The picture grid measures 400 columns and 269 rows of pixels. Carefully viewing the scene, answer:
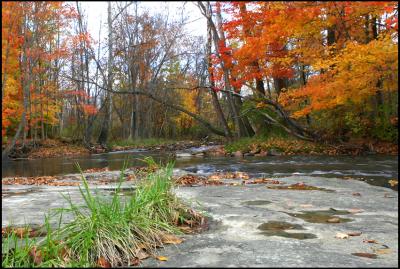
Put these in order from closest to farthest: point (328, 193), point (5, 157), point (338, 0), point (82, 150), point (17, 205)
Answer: point (338, 0), point (17, 205), point (328, 193), point (5, 157), point (82, 150)

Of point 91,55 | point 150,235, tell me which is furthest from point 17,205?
point 91,55

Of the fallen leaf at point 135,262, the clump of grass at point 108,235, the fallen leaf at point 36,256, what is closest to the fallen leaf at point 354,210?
the clump of grass at point 108,235

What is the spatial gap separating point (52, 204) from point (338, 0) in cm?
431

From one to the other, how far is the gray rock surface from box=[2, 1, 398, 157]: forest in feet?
6.56

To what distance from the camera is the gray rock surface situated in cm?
304

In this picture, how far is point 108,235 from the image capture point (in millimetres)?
3539

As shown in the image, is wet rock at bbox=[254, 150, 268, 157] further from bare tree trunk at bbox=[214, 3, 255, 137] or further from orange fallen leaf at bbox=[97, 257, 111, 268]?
orange fallen leaf at bbox=[97, 257, 111, 268]

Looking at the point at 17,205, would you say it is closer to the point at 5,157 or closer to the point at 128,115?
the point at 5,157

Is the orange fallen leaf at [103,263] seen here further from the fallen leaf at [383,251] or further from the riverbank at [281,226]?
the fallen leaf at [383,251]

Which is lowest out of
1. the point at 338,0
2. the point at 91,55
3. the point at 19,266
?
the point at 19,266

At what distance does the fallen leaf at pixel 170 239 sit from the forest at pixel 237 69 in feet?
7.63

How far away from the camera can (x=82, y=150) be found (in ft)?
76.2

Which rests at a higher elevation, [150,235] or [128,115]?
[128,115]

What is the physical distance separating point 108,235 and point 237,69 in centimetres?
1576
